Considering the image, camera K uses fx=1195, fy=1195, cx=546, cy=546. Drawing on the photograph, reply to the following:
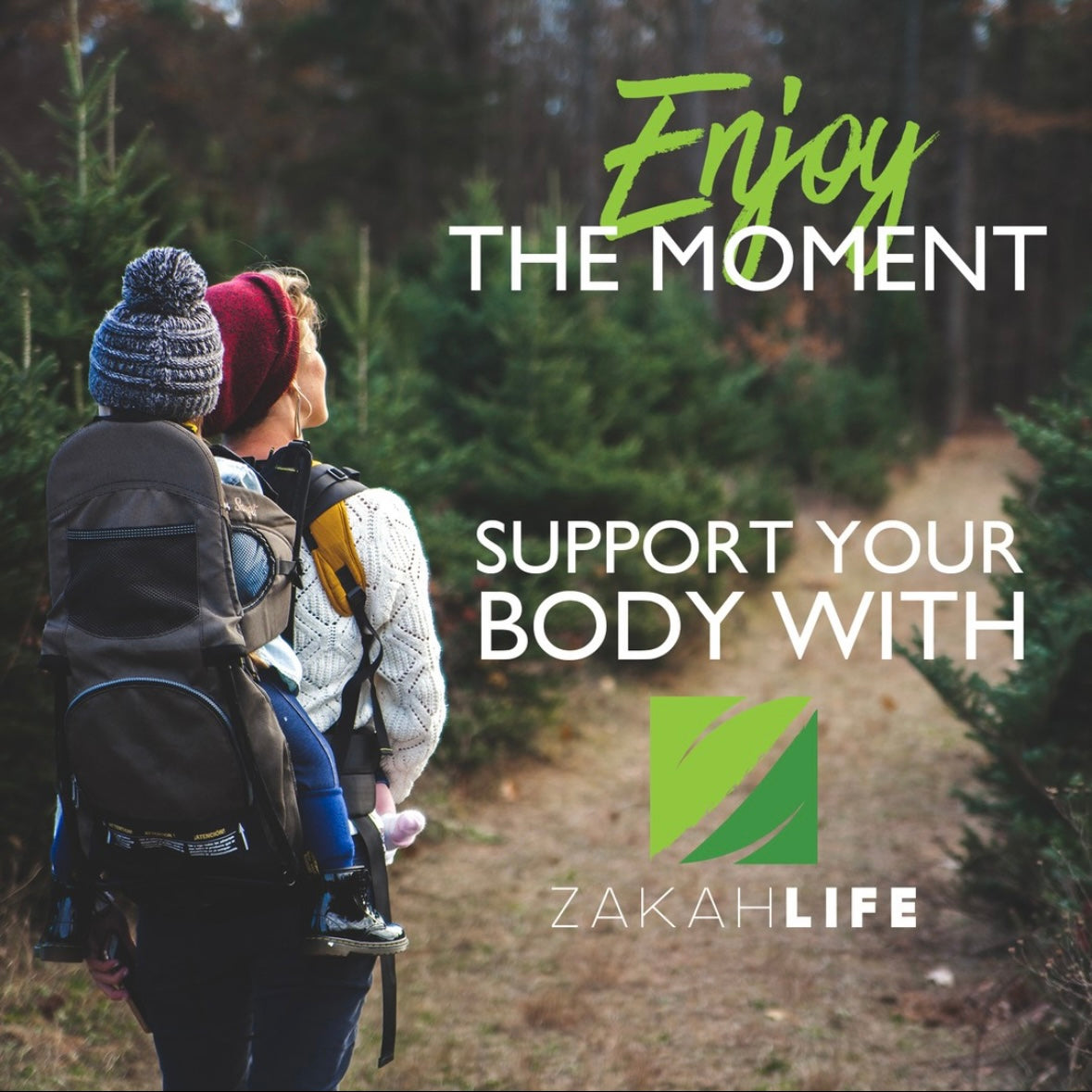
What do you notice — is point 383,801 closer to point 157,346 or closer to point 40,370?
point 157,346

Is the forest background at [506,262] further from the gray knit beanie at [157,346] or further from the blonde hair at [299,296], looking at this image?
the gray knit beanie at [157,346]

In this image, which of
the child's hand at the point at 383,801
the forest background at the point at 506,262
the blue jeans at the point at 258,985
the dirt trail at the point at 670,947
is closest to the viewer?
the blue jeans at the point at 258,985

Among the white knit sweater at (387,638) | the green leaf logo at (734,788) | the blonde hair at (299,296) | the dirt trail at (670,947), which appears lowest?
the dirt trail at (670,947)

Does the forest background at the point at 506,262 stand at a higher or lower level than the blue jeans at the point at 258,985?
higher

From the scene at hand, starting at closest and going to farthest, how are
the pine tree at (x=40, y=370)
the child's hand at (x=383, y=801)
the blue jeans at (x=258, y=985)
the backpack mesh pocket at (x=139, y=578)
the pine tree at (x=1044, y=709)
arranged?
the backpack mesh pocket at (x=139, y=578) < the blue jeans at (x=258, y=985) < the child's hand at (x=383, y=801) < the pine tree at (x=40, y=370) < the pine tree at (x=1044, y=709)

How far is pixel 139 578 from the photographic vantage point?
1.95 metres

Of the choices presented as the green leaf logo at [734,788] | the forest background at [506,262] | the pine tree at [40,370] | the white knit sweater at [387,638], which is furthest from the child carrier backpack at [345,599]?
the green leaf logo at [734,788]

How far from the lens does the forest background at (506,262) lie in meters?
4.61

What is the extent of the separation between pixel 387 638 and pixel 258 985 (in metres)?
0.69

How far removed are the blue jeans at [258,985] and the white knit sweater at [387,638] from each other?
0.41m

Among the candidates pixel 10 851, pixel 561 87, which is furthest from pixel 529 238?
pixel 561 87

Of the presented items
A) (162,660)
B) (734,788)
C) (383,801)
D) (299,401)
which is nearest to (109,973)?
(383,801)

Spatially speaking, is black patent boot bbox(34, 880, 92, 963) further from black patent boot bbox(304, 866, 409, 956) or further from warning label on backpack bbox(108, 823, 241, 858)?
black patent boot bbox(304, 866, 409, 956)

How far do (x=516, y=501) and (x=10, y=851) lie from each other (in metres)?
4.33
